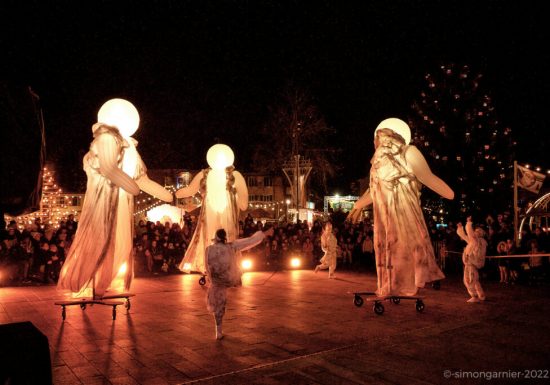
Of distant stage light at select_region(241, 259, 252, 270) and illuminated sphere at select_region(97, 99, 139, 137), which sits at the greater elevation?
illuminated sphere at select_region(97, 99, 139, 137)

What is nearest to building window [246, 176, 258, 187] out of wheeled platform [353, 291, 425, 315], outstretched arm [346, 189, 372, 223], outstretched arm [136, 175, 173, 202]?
outstretched arm [346, 189, 372, 223]

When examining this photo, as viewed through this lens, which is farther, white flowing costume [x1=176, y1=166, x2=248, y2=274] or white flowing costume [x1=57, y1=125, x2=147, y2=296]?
white flowing costume [x1=176, y1=166, x2=248, y2=274]

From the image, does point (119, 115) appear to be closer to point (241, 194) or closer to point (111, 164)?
point (111, 164)

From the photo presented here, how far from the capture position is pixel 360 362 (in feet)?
19.5

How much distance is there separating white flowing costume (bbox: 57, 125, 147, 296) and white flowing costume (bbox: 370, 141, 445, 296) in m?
5.25

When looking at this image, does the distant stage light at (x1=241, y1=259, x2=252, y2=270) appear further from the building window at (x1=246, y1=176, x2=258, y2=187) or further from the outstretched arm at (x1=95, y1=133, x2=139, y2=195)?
the building window at (x1=246, y1=176, x2=258, y2=187)

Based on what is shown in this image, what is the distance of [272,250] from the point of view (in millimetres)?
20047

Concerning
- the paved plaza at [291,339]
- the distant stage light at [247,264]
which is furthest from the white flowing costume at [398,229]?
the distant stage light at [247,264]

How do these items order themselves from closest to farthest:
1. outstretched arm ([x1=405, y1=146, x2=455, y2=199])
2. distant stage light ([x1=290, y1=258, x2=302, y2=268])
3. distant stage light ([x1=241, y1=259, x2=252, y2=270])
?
outstretched arm ([x1=405, y1=146, x2=455, y2=199])
distant stage light ([x1=241, y1=259, x2=252, y2=270])
distant stage light ([x1=290, y1=258, x2=302, y2=268])

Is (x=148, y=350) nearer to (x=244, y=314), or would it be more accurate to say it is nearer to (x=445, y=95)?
(x=244, y=314)

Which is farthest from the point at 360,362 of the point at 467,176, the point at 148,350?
the point at 467,176

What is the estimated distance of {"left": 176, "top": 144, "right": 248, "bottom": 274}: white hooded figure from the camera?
1319cm

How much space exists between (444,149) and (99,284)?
2111 cm

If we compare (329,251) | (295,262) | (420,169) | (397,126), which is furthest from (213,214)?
(295,262)
